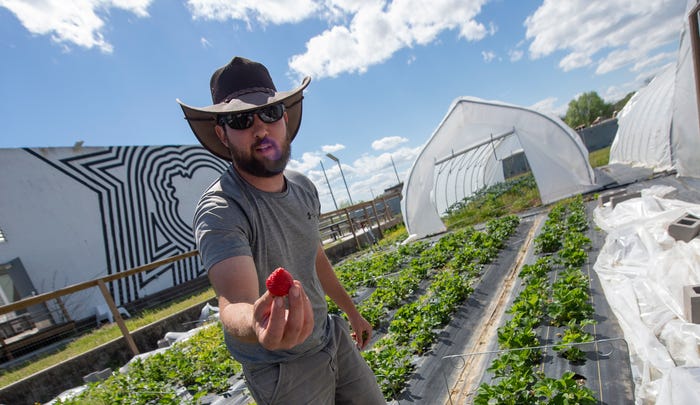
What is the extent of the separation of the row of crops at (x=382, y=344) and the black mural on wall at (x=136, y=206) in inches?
383

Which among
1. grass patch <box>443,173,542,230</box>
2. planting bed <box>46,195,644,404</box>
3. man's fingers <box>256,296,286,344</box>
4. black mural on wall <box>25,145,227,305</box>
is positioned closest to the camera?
man's fingers <box>256,296,286,344</box>

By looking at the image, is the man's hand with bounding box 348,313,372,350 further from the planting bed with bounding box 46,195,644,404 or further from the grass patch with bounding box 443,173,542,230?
the grass patch with bounding box 443,173,542,230

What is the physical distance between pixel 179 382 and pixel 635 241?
593 cm

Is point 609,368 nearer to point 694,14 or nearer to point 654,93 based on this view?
point 694,14

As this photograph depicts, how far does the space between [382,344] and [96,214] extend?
14141 millimetres

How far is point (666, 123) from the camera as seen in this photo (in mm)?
10516

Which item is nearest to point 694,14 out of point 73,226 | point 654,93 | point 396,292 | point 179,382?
point 396,292

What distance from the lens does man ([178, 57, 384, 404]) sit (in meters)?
1.20

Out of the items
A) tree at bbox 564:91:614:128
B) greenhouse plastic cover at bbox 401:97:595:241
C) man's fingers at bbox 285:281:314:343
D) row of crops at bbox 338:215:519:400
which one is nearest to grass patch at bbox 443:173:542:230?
greenhouse plastic cover at bbox 401:97:595:241

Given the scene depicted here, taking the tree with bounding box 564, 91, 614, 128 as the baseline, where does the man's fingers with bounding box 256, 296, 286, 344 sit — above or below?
below

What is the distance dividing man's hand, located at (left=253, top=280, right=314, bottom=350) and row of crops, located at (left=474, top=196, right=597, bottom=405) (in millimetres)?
1933

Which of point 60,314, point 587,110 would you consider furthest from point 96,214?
point 587,110

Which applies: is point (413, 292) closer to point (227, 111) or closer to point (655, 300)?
point (655, 300)

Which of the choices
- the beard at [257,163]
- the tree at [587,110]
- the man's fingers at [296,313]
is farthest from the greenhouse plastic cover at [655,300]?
the tree at [587,110]
